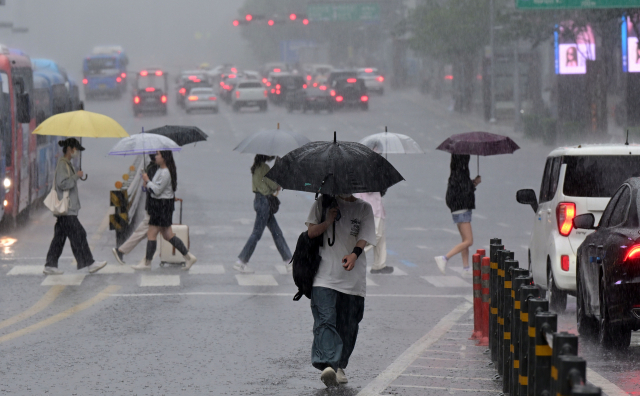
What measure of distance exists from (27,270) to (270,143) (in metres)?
3.75

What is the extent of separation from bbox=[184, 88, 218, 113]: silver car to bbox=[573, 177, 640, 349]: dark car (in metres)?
50.3

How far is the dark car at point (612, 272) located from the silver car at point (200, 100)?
50.3 meters

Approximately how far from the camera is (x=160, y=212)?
15516 mm

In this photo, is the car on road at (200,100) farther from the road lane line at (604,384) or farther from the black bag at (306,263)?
the black bag at (306,263)

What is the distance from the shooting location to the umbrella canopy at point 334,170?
8.15 meters

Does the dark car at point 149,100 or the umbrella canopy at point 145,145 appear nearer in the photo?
the umbrella canopy at point 145,145

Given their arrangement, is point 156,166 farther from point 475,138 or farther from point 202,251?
point 475,138

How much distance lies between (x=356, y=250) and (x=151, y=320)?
3924mm

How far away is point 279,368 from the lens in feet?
30.1

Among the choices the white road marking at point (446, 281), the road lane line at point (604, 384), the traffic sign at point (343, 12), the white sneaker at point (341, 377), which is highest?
the traffic sign at point (343, 12)

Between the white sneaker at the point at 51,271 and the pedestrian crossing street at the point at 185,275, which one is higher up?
the white sneaker at the point at 51,271

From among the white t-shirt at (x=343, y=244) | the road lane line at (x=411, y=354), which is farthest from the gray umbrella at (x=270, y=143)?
the white t-shirt at (x=343, y=244)

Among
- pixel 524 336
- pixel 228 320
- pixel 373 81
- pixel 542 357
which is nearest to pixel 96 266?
pixel 228 320

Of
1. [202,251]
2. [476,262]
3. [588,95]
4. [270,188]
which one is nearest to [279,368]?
[476,262]
